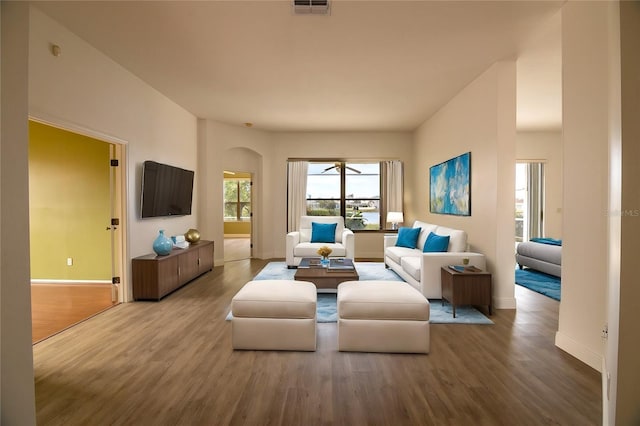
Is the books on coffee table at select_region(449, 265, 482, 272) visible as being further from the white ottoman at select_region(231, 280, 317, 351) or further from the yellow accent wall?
the yellow accent wall

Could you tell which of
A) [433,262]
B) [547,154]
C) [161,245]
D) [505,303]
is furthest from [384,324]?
[547,154]

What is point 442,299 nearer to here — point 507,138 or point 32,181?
point 507,138

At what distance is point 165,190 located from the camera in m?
4.96

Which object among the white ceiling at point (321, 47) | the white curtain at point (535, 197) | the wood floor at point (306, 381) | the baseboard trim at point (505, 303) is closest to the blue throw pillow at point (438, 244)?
the baseboard trim at point (505, 303)

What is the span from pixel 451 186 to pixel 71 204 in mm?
5898

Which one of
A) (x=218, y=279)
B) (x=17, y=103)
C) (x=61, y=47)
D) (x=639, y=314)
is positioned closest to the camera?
(x=639, y=314)

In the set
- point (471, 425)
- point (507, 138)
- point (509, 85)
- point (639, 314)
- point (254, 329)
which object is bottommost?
point (471, 425)

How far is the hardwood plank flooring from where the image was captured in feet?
10.8

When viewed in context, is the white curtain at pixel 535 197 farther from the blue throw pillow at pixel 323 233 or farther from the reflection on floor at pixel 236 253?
the reflection on floor at pixel 236 253

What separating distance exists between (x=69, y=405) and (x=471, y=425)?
7.75ft

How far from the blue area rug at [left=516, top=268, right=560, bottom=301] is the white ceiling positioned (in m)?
2.94

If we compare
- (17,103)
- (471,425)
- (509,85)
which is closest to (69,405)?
(17,103)

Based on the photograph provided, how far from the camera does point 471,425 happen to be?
179 cm

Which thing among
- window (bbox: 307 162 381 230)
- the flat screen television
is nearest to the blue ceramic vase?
the flat screen television
